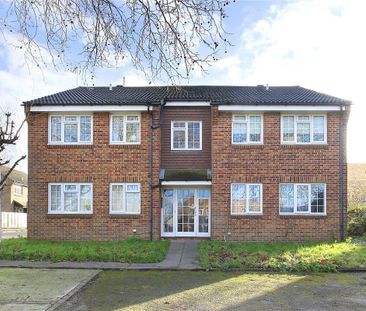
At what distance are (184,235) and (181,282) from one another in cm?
811

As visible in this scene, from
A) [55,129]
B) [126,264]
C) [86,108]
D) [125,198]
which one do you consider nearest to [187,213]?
[125,198]

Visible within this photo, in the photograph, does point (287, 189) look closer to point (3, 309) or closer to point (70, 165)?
point (70, 165)

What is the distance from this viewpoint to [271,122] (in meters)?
19.2

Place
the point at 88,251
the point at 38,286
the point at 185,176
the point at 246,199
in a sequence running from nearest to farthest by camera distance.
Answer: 1. the point at 38,286
2. the point at 88,251
3. the point at 246,199
4. the point at 185,176

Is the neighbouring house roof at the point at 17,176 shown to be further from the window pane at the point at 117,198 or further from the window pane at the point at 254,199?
the window pane at the point at 254,199

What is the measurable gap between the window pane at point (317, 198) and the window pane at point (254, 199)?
83.1 inches

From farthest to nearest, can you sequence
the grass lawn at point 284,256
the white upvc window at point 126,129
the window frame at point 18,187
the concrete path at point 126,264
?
the window frame at point 18,187 → the white upvc window at point 126,129 → the concrete path at point 126,264 → the grass lawn at point 284,256

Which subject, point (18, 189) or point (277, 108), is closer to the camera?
point (277, 108)

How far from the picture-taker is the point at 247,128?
63.0 ft

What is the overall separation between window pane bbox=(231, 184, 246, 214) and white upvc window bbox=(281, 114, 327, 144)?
8.27 feet

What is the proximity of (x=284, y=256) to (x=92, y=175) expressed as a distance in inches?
333

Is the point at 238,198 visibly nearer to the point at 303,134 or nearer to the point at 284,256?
the point at 303,134

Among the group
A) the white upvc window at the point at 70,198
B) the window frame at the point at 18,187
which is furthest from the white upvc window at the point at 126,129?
the window frame at the point at 18,187

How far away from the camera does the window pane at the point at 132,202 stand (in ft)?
62.4
